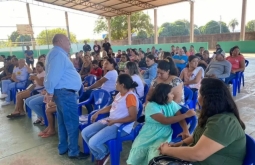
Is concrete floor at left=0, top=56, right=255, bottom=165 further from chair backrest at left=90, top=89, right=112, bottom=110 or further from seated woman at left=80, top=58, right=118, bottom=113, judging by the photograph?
seated woman at left=80, top=58, right=118, bottom=113

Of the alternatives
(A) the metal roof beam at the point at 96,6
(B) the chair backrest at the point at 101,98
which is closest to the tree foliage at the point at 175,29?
(A) the metal roof beam at the point at 96,6

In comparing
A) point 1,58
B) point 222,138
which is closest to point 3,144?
point 222,138

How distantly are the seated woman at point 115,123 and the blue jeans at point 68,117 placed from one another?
28 centimetres

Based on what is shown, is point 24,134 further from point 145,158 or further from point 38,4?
point 38,4

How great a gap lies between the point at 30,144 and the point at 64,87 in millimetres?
1298

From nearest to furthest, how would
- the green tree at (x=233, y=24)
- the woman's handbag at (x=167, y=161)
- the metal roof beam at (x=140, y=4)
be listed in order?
the woman's handbag at (x=167, y=161)
the metal roof beam at (x=140, y=4)
the green tree at (x=233, y=24)

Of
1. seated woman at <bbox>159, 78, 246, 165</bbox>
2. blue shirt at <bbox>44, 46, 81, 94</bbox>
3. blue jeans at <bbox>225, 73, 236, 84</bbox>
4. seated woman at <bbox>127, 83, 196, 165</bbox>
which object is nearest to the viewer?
seated woman at <bbox>159, 78, 246, 165</bbox>

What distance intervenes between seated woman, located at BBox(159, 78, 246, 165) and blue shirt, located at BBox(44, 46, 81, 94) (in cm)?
148

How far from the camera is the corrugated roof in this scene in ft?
52.4

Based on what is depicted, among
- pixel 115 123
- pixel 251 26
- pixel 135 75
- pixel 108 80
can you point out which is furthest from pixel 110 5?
pixel 251 26

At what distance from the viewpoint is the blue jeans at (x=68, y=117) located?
94.7 inches

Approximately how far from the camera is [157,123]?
72.2 inches

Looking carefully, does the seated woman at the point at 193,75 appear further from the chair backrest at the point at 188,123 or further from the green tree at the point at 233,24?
the green tree at the point at 233,24

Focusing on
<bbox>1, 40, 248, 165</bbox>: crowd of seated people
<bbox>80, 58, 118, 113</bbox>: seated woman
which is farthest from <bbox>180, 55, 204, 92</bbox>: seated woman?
<bbox>80, 58, 118, 113</bbox>: seated woman
